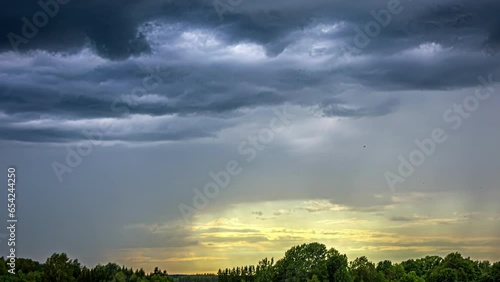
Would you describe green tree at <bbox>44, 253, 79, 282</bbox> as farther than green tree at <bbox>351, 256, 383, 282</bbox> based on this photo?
No

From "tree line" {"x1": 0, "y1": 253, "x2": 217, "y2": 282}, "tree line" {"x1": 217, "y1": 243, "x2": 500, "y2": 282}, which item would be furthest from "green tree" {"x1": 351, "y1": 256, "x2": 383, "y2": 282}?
"tree line" {"x1": 0, "y1": 253, "x2": 217, "y2": 282}

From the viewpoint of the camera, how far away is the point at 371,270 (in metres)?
117

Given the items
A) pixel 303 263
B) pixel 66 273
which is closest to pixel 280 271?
pixel 303 263

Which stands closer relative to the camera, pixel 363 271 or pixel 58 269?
pixel 58 269

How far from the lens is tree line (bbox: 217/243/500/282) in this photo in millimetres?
105688

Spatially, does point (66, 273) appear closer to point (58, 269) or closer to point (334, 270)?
point (58, 269)

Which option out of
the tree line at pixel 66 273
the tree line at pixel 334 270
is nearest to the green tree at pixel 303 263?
the tree line at pixel 334 270

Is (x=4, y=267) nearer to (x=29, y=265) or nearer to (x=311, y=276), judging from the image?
(x=29, y=265)

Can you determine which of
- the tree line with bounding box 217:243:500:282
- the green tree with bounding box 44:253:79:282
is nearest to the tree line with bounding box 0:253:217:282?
the green tree with bounding box 44:253:79:282

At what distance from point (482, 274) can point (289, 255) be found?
1984 inches

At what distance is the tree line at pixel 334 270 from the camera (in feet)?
347

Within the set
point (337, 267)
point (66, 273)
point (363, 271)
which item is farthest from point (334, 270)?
point (66, 273)

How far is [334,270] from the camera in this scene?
347 ft

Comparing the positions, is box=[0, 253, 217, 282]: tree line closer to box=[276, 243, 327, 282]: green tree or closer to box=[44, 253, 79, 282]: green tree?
box=[44, 253, 79, 282]: green tree
